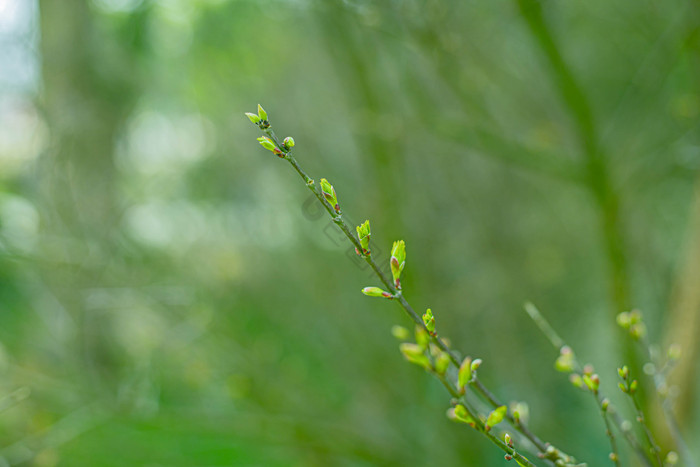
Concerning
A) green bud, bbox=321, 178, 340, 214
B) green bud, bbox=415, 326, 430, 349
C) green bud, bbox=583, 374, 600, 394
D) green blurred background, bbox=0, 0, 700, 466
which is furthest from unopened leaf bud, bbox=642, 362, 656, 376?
green blurred background, bbox=0, 0, 700, 466

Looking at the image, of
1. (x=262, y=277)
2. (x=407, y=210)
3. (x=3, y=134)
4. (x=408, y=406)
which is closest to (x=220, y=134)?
(x=262, y=277)

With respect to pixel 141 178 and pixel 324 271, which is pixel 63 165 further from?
pixel 324 271

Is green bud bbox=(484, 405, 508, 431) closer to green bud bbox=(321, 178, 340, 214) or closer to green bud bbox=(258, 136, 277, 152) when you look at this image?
green bud bbox=(321, 178, 340, 214)

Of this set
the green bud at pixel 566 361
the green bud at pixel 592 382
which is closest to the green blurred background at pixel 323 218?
the green bud at pixel 566 361

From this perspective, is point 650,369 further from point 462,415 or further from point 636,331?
point 462,415

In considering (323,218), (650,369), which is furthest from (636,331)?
(323,218)
